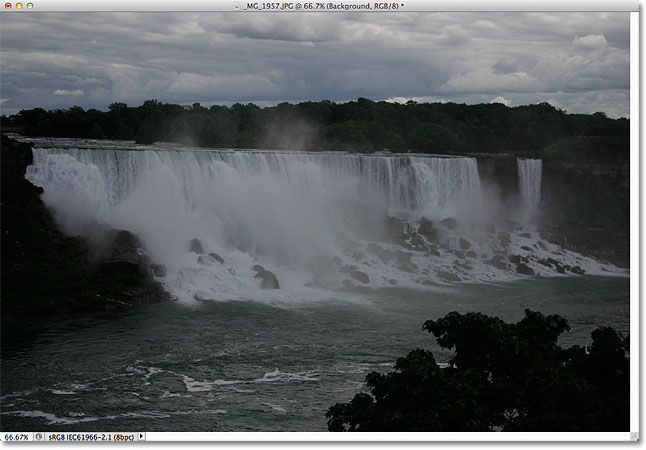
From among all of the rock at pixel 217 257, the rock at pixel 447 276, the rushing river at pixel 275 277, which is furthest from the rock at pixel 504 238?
the rock at pixel 217 257

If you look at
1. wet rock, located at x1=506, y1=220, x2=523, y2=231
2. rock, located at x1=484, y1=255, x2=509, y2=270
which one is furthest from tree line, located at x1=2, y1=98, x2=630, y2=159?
rock, located at x1=484, y1=255, x2=509, y2=270

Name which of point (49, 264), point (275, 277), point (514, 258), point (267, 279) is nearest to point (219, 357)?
point (267, 279)

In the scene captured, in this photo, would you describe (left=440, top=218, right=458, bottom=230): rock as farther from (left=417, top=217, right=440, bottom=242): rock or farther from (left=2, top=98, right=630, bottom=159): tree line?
(left=2, top=98, right=630, bottom=159): tree line

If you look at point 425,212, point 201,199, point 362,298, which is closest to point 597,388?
point 362,298

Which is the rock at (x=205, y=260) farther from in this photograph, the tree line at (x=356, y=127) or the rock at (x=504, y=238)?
the tree line at (x=356, y=127)

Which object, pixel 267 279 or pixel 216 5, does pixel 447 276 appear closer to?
pixel 267 279

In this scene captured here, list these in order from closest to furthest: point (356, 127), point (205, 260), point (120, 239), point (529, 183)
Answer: point (120, 239) → point (205, 260) → point (529, 183) → point (356, 127)
